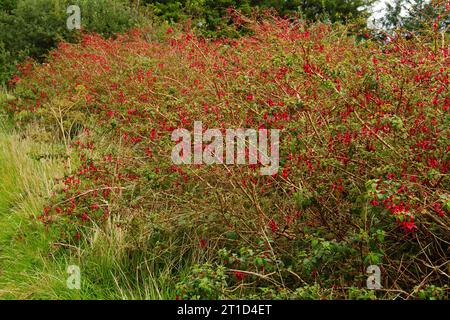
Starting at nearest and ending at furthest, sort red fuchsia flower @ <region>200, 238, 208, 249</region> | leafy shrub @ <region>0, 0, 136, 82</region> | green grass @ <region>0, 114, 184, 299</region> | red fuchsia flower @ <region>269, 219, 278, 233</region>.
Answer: red fuchsia flower @ <region>269, 219, 278, 233</region> → green grass @ <region>0, 114, 184, 299</region> → red fuchsia flower @ <region>200, 238, 208, 249</region> → leafy shrub @ <region>0, 0, 136, 82</region>

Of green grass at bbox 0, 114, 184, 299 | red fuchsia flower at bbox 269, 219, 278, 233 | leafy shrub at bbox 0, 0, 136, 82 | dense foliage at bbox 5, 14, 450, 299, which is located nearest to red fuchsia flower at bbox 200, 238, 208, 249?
dense foliage at bbox 5, 14, 450, 299

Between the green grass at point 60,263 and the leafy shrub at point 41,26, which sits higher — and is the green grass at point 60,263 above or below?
below

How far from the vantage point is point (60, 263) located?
429 cm

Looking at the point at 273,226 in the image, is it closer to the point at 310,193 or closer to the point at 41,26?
the point at 310,193

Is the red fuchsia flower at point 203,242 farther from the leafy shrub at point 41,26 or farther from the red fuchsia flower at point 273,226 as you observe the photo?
the leafy shrub at point 41,26

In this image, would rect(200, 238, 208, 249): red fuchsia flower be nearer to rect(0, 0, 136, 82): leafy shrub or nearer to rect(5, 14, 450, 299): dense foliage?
rect(5, 14, 450, 299): dense foliage

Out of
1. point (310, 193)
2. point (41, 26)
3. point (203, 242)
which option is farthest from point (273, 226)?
point (41, 26)

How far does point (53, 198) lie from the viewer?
4461 mm

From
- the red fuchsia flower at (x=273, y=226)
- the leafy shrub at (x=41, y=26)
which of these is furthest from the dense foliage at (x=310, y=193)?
the leafy shrub at (x=41, y=26)

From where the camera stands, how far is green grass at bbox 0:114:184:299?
12.7ft

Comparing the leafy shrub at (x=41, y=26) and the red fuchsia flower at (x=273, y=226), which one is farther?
the leafy shrub at (x=41, y=26)

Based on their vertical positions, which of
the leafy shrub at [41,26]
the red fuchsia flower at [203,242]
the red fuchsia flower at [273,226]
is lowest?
A: the red fuchsia flower at [203,242]

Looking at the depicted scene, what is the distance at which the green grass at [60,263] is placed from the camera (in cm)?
388
